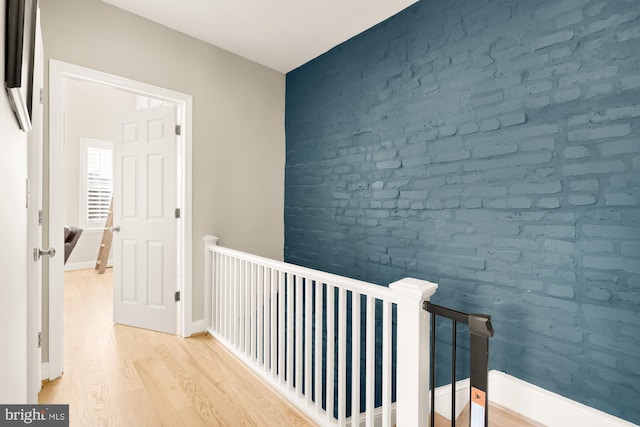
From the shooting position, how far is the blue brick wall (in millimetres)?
1600

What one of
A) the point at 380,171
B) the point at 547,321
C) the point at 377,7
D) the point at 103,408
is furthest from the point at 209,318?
the point at 377,7

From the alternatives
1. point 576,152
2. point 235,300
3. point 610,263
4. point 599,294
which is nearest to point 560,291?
point 599,294

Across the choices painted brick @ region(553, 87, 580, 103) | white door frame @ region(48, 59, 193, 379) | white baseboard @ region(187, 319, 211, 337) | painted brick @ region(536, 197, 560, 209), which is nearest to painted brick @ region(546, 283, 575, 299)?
painted brick @ region(536, 197, 560, 209)

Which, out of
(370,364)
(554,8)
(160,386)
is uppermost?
(554,8)

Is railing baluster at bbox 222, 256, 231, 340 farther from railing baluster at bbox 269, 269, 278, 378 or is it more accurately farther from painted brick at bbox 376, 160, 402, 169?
painted brick at bbox 376, 160, 402, 169

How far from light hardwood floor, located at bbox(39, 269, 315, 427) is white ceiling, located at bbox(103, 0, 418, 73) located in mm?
2750

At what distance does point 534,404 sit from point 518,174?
1320mm

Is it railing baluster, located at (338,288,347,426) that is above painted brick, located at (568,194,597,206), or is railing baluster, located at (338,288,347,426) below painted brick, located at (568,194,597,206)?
below

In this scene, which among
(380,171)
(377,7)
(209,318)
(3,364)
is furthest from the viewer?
(209,318)

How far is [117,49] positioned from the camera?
8.39 feet

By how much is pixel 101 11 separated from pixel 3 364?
2.66m

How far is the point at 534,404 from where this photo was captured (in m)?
1.81

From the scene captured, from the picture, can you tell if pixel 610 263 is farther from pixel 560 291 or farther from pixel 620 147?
pixel 620 147

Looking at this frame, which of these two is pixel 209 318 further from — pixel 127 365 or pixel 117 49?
pixel 117 49
